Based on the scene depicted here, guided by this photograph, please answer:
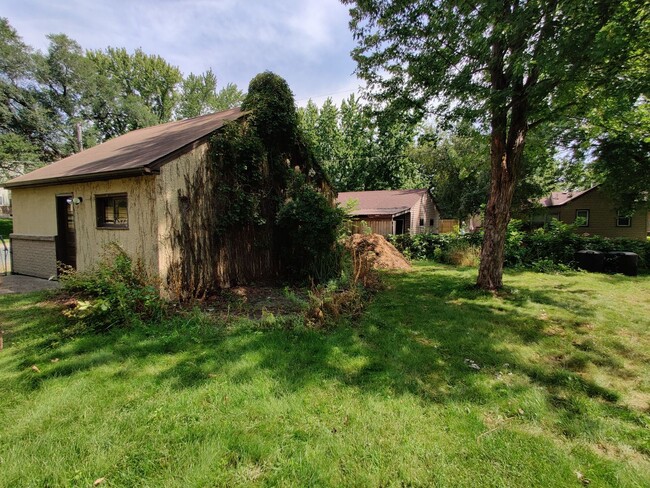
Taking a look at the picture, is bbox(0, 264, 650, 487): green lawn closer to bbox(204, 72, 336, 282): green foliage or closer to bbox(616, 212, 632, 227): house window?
bbox(204, 72, 336, 282): green foliage

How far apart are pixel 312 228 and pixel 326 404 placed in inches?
207

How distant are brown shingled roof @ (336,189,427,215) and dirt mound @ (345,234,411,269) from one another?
242 inches

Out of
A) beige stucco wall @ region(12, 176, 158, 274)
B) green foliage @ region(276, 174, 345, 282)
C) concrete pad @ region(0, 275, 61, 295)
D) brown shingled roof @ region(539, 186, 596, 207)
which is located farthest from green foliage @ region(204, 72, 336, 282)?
brown shingled roof @ region(539, 186, 596, 207)

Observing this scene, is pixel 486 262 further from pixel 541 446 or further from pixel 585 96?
pixel 541 446

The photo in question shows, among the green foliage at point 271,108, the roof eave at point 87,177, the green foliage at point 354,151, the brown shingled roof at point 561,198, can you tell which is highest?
the green foliage at point 354,151

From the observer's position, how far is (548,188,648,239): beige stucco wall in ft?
73.1

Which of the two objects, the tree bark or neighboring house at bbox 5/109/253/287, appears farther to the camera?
the tree bark

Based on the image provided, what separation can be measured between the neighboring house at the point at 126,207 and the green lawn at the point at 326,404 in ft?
6.44

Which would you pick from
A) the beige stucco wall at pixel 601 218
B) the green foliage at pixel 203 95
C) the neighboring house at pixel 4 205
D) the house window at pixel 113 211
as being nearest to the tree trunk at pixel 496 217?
the house window at pixel 113 211

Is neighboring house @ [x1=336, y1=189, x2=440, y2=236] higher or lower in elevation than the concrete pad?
higher

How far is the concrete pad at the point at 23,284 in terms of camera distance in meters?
7.56

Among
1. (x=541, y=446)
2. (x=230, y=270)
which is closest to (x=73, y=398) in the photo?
(x=541, y=446)

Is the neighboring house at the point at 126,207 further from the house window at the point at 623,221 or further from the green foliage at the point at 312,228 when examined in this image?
the house window at the point at 623,221

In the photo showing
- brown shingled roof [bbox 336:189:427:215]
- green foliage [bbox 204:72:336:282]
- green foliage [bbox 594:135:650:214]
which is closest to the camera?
green foliage [bbox 204:72:336:282]
